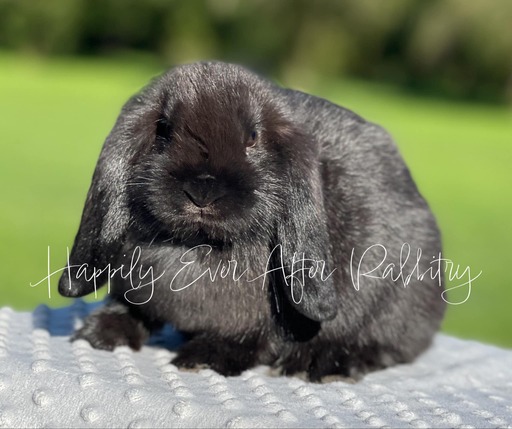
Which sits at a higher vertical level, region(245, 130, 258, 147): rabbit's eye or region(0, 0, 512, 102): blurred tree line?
region(245, 130, 258, 147): rabbit's eye

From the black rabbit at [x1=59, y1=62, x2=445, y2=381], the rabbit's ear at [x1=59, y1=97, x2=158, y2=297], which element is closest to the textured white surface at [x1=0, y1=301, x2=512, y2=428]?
the black rabbit at [x1=59, y1=62, x2=445, y2=381]

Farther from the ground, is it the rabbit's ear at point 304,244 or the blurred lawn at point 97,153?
the rabbit's ear at point 304,244

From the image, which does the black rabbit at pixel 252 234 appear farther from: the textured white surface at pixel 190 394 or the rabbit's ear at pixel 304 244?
the textured white surface at pixel 190 394

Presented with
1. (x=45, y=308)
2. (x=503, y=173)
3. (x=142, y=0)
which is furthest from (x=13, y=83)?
(x=45, y=308)

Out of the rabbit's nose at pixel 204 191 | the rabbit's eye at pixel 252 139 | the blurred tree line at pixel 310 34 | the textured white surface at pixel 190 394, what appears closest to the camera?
the textured white surface at pixel 190 394

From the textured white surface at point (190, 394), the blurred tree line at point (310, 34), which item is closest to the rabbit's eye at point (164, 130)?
the textured white surface at point (190, 394)

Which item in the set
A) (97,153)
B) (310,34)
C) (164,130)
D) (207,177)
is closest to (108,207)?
(164,130)

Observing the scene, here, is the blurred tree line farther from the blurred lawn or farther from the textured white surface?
the textured white surface

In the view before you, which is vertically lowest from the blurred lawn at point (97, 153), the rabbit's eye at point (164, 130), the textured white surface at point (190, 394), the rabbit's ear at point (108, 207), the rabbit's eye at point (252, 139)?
the blurred lawn at point (97, 153)
